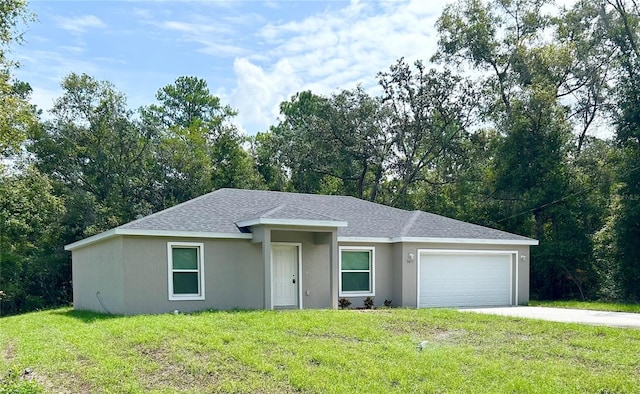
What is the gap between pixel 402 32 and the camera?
1831 centimetres

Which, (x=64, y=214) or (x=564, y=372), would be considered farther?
(x=64, y=214)

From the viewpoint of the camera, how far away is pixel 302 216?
14.8 m

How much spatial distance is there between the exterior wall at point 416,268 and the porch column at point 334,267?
2.55 m

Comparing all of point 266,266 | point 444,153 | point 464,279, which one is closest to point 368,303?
point 464,279

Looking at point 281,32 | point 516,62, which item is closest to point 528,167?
point 516,62

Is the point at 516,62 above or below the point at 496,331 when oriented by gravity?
above

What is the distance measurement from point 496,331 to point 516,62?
19.0 meters

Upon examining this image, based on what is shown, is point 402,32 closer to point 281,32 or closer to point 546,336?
point 281,32

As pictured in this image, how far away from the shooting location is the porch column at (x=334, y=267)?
15242 mm

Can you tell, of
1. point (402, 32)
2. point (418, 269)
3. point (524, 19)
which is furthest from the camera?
point (524, 19)

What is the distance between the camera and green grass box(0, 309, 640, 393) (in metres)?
7.74

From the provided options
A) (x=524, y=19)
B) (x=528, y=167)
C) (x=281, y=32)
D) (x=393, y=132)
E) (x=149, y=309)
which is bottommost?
(x=149, y=309)

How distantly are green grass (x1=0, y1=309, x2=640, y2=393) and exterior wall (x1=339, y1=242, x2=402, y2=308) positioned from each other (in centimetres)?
486

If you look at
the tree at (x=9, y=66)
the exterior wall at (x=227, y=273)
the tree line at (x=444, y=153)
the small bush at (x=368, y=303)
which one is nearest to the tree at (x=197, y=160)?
the tree line at (x=444, y=153)
